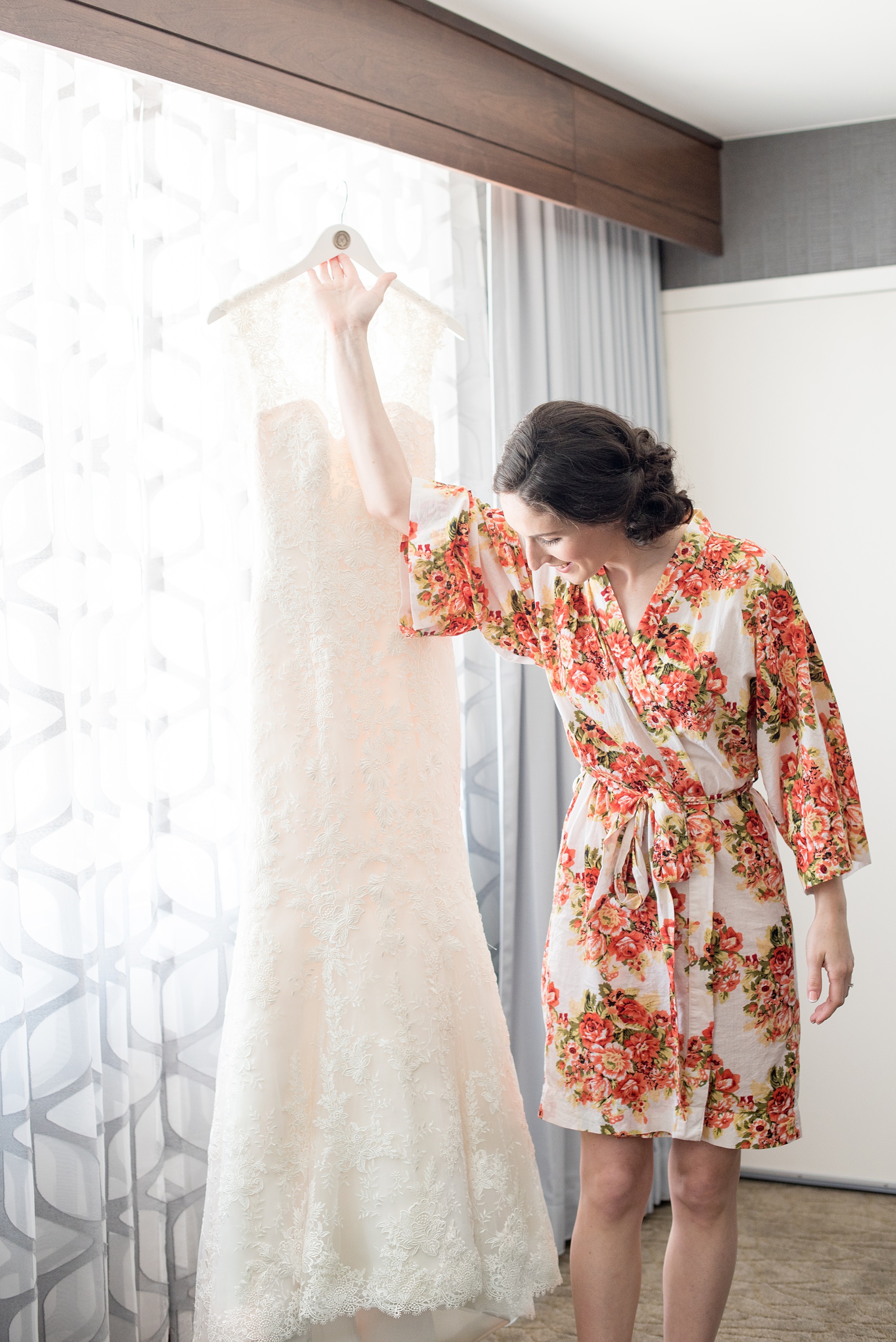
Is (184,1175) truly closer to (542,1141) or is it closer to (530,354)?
(542,1141)

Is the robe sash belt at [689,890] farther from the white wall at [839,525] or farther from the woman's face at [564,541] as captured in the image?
the white wall at [839,525]

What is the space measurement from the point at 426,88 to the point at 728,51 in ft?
2.60

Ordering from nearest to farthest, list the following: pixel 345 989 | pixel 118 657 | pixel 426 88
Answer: pixel 345 989 < pixel 118 657 < pixel 426 88

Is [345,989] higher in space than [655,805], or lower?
lower

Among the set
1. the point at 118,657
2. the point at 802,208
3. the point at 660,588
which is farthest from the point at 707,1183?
the point at 802,208

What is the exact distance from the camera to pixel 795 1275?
2729mm

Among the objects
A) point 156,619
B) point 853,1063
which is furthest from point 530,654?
point 853,1063

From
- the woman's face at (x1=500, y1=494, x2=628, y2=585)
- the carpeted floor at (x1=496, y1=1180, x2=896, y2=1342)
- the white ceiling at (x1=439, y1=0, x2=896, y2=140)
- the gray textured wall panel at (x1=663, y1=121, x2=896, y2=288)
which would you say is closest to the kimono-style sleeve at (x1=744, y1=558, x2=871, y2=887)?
the woman's face at (x1=500, y1=494, x2=628, y2=585)

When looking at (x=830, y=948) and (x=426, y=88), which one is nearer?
(x=830, y=948)

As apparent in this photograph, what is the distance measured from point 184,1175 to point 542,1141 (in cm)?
97

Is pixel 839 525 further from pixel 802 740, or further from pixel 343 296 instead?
pixel 343 296

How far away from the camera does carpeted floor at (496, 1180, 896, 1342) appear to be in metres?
2.48

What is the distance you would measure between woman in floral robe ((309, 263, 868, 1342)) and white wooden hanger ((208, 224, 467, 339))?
4 centimetres

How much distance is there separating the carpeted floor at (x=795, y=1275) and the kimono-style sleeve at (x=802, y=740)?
125 centimetres
